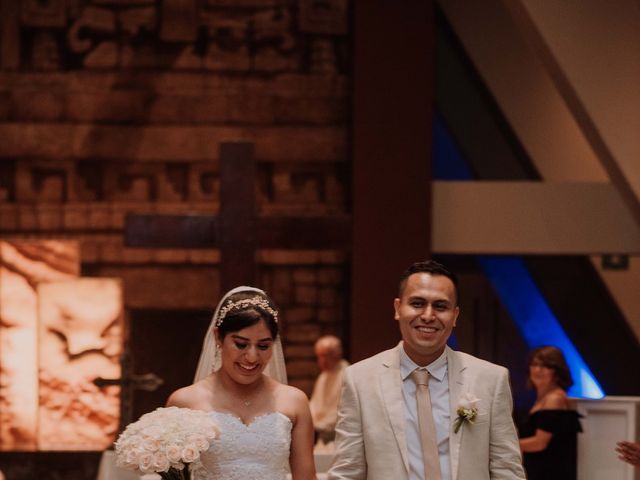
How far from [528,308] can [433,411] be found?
6.18 metres

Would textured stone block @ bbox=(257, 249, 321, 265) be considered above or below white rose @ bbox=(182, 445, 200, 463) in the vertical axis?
above

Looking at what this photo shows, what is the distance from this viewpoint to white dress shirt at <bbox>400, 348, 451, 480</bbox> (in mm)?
3270

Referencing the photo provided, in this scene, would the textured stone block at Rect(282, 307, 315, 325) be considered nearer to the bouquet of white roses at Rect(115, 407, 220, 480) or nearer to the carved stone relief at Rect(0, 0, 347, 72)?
the carved stone relief at Rect(0, 0, 347, 72)

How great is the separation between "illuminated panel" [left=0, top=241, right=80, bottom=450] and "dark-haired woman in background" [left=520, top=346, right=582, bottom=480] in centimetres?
295

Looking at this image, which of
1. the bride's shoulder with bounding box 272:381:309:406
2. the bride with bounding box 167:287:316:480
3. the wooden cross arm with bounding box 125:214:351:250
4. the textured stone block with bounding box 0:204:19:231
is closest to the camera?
the bride with bounding box 167:287:316:480

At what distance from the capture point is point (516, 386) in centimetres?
921

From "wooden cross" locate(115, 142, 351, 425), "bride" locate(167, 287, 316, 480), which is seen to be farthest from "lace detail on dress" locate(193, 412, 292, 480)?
"wooden cross" locate(115, 142, 351, 425)

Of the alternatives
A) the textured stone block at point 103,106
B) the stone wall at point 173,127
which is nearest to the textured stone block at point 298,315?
the stone wall at point 173,127

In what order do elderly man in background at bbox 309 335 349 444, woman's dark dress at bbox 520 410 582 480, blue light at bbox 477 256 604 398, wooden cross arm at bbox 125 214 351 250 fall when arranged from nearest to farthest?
1. woman's dark dress at bbox 520 410 582 480
2. wooden cross arm at bbox 125 214 351 250
3. elderly man in background at bbox 309 335 349 444
4. blue light at bbox 477 256 604 398

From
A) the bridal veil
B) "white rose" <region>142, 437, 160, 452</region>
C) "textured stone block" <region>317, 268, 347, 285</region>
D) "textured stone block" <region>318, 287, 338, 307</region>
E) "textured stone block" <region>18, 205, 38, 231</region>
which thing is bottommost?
"white rose" <region>142, 437, 160, 452</region>

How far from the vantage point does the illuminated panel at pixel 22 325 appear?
647 cm

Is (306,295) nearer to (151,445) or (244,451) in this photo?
(244,451)

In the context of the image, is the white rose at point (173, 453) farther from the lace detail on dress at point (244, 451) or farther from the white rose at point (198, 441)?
the lace detail on dress at point (244, 451)

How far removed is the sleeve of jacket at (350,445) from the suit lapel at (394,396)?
0.10 meters
